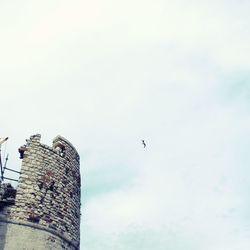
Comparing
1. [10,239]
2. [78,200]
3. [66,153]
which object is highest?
[66,153]

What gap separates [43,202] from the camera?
14.4m

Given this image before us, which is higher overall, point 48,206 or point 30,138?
point 30,138

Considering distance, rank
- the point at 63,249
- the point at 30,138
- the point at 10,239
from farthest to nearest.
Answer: the point at 30,138, the point at 63,249, the point at 10,239

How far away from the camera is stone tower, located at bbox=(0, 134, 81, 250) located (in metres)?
13.7

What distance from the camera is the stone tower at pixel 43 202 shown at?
45.0 feet

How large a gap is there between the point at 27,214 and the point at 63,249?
5.26 feet

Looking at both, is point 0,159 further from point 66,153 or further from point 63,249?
point 63,249

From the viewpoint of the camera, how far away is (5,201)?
14.0 meters

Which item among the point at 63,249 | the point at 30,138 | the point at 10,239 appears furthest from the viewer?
the point at 30,138

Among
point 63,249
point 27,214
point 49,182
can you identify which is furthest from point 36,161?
point 63,249

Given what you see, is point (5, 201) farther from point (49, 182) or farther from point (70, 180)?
point (70, 180)

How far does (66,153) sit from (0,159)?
7.10ft

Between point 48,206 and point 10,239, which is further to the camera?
point 48,206

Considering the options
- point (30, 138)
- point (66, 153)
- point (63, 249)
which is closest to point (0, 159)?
point (30, 138)
